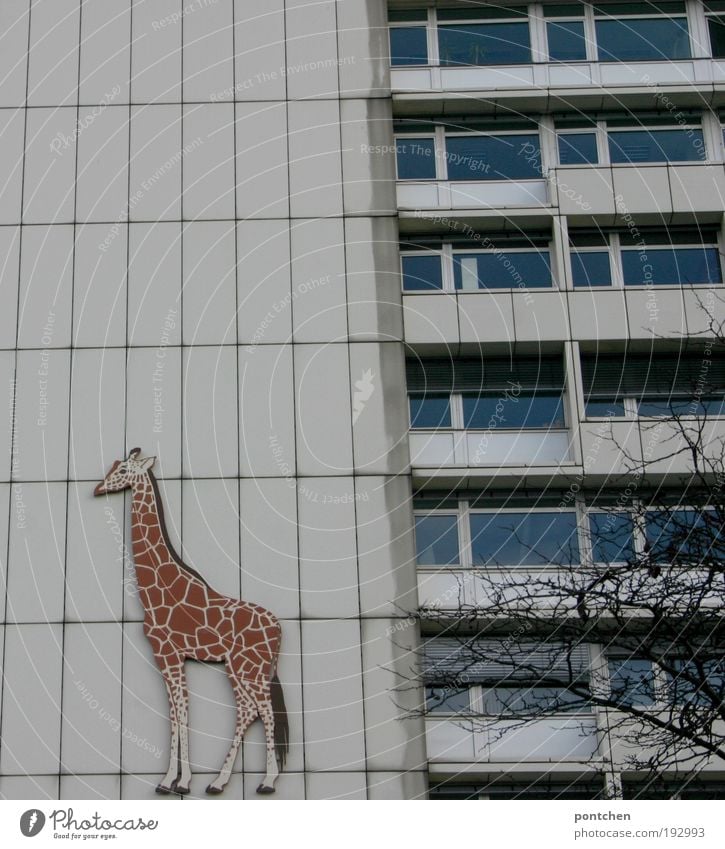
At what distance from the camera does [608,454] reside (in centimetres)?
2369

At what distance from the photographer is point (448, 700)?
909 inches

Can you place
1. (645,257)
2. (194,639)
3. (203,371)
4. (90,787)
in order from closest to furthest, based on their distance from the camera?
(90,787)
(194,639)
(203,371)
(645,257)

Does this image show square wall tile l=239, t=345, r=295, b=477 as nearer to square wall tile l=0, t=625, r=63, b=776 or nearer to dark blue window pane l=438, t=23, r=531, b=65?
square wall tile l=0, t=625, r=63, b=776

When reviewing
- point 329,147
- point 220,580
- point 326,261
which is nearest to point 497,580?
point 220,580

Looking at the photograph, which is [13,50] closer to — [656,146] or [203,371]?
[203,371]

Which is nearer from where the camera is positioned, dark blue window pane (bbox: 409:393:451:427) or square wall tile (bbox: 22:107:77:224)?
dark blue window pane (bbox: 409:393:451:427)

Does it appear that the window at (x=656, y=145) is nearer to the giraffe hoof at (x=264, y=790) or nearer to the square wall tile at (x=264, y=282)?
the square wall tile at (x=264, y=282)

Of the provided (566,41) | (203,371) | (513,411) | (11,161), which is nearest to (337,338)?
(203,371)

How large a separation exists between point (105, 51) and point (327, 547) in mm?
9934

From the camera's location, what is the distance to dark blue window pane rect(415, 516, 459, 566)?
934 inches

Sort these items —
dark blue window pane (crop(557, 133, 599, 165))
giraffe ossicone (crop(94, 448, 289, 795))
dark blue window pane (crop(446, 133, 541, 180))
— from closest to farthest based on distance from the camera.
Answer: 1. giraffe ossicone (crop(94, 448, 289, 795))
2. dark blue window pane (crop(446, 133, 541, 180))
3. dark blue window pane (crop(557, 133, 599, 165))

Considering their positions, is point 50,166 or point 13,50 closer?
point 50,166

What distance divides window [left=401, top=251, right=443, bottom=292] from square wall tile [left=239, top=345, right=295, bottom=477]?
2808mm

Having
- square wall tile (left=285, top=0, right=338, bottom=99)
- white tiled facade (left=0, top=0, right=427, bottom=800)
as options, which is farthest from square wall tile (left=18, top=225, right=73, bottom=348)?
square wall tile (left=285, top=0, right=338, bottom=99)
